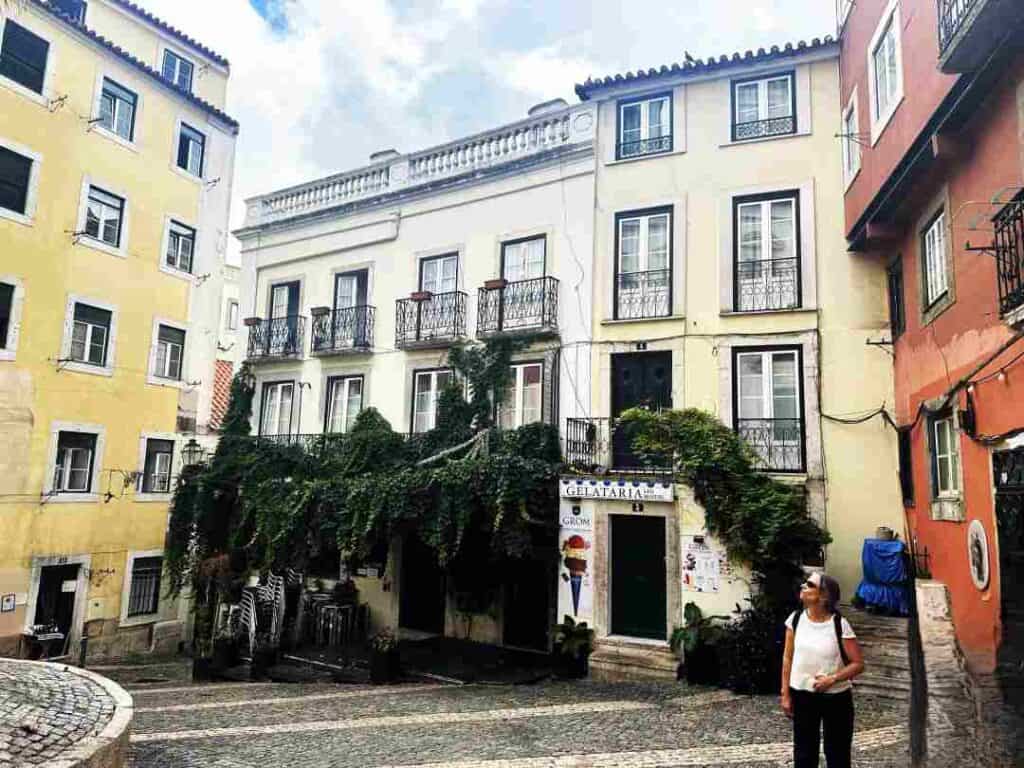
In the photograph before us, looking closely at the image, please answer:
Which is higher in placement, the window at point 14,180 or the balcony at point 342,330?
the window at point 14,180

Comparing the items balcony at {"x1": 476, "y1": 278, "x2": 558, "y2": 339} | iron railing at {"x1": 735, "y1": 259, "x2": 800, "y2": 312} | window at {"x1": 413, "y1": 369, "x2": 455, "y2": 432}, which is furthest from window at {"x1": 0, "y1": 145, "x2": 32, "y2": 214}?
iron railing at {"x1": 735, "y1": 259, "x2": 800, "y2": 312}

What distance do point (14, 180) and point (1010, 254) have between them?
64.2 ft

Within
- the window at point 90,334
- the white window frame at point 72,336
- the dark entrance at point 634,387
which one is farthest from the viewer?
the window at point 90,334

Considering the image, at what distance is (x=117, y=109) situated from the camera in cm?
1898

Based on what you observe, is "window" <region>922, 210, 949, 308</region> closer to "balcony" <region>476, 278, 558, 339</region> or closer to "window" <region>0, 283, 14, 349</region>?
"balcony" <region>476, 278, 558, 339</region>

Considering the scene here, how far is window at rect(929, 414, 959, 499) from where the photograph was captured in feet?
30.2

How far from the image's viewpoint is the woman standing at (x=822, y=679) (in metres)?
4.82

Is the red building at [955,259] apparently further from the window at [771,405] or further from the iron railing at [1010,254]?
the window at [771,405]

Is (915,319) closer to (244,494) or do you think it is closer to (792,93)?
(792,93)

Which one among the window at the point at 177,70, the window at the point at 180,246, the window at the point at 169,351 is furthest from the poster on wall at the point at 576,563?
the window at the point at 177,70

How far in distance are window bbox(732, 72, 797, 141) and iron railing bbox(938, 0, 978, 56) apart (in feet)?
19.3

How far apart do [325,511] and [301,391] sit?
16.4 ft

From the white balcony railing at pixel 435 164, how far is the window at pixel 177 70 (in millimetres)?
4809

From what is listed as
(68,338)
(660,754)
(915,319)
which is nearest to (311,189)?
(68,338)
